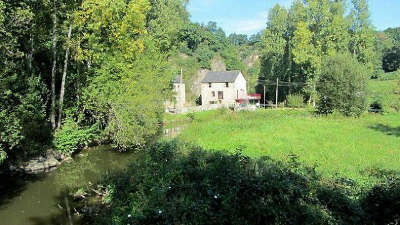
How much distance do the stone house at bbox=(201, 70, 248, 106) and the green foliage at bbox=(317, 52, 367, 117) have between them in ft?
86.3

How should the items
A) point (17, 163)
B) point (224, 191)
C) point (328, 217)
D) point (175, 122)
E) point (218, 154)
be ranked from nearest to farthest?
point (328, 217) → point (224, 191) → point (218, 154) → point (17, 163) → point (175, 122)

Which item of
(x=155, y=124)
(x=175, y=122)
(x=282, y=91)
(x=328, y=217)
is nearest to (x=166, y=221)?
(x=328, y=217)

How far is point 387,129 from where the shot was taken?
22984mm

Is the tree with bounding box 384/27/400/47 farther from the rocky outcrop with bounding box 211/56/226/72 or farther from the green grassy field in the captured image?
the green grassy field

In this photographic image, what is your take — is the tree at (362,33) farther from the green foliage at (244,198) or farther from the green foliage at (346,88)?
the green foliage at (244,198)

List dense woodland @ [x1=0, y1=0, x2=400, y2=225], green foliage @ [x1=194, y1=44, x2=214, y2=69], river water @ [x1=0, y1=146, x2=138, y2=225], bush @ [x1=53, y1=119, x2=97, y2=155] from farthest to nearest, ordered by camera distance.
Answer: green foliage @ [x1=194, y1=44, x2=214, y2=69] → bush @ [x1=53, y1=119, x2=97, y2=155] → river water @ [x1=0, y1=146, x2=138, y2=225] → dense woodland @ [x1=0, y1=0, x2=400, y2=225]

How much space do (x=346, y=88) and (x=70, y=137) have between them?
2463cm

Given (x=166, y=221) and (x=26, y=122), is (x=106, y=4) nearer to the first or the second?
(x=26, y=122)

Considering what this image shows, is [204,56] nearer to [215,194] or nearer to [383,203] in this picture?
[215,194]

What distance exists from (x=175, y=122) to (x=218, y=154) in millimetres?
25037

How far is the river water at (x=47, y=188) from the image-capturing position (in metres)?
11.1

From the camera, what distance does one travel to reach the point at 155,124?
22.1m

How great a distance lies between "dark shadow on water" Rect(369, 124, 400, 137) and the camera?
69.4 feet

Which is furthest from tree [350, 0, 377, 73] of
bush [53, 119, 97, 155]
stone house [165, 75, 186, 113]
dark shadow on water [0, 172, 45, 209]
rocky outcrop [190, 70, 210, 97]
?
dark shadow on water [0, 172, 45, 209]
